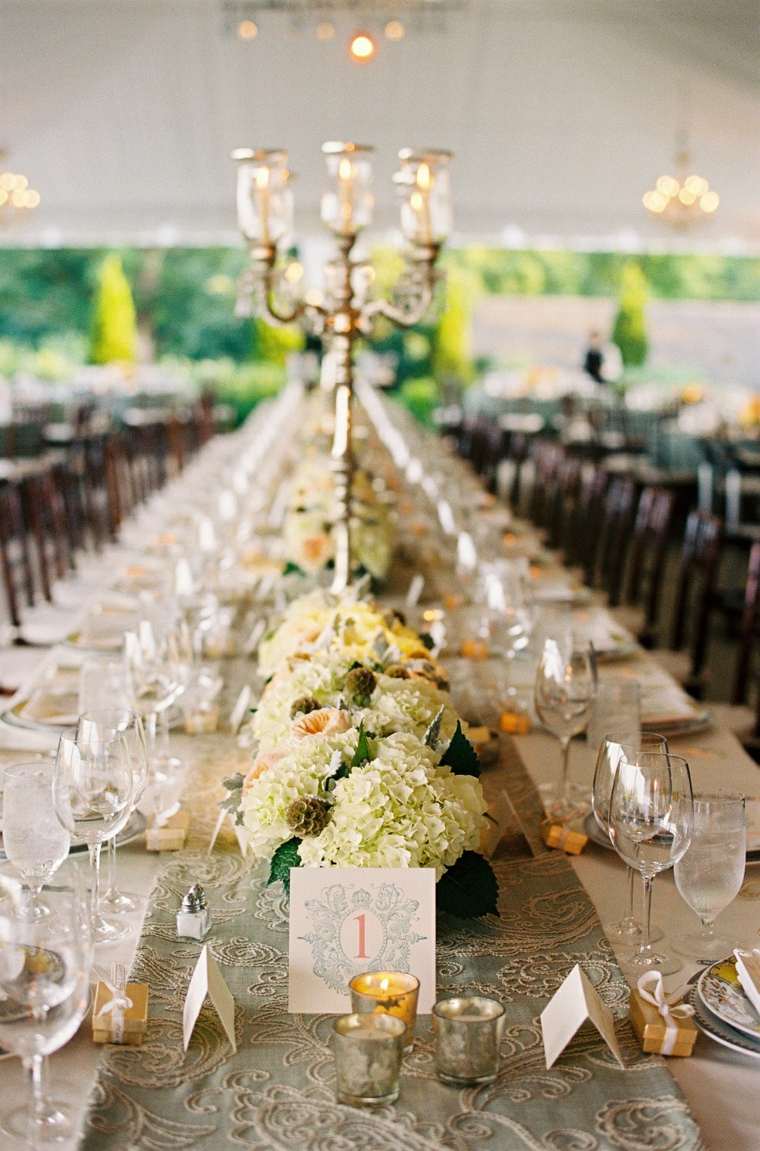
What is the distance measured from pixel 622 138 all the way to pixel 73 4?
19.8 ft

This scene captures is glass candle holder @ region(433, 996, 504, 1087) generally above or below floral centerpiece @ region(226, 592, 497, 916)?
below

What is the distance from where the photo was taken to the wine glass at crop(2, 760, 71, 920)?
141 cm

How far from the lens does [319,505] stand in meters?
3.61

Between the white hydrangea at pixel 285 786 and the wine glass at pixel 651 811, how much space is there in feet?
0.97

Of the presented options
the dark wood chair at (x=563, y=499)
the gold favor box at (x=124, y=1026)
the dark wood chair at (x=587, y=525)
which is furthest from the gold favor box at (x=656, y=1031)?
the dark wood chair at (x=563, y=499)

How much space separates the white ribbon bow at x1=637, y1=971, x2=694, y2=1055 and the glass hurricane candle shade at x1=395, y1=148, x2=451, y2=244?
1.96 meters

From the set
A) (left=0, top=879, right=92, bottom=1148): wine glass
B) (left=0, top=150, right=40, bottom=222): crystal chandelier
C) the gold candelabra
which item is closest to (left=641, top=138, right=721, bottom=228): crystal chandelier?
(left=0, top=150, right=40, bottom=222): crystal chandelier

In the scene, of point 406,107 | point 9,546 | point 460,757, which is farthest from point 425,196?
point 406,107

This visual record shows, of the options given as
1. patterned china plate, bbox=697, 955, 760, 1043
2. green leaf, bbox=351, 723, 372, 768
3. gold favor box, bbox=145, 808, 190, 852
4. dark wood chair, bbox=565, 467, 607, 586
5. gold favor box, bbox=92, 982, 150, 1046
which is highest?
green leaf, bbox=351, 723, 372, 768

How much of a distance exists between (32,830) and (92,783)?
0.08 m

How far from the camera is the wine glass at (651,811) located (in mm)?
1396

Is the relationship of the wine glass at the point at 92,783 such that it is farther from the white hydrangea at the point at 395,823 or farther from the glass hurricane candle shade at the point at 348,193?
the glass hurricane candle shade at the point at 348,193

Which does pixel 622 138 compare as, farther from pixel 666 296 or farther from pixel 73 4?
pixel 666 296

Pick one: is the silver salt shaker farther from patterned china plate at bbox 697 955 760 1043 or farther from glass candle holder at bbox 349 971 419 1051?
patterned china plate at bbox 697 955 760 1043
